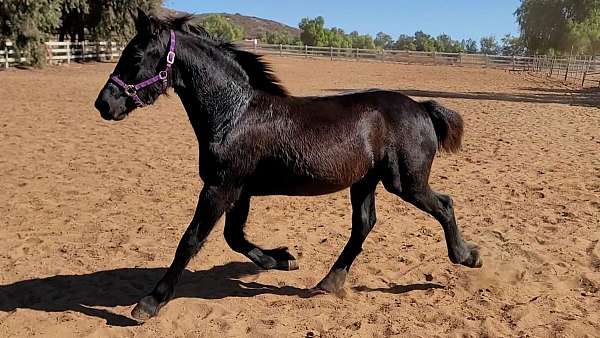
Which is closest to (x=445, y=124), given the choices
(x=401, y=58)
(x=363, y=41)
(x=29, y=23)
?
(x=29, y=23)

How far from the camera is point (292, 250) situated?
18.7 feet

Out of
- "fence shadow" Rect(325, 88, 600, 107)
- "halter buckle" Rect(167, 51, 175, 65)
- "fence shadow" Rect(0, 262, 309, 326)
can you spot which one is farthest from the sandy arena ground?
"fence shadow" Rect(325, 88, 600, 107)

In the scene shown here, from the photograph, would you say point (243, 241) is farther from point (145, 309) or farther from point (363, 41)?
point (363, 41)

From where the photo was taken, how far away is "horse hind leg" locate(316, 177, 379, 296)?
4.73m

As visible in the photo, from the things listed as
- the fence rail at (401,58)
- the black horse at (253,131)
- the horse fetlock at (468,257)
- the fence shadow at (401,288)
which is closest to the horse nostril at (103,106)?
the black horse at (253,131)

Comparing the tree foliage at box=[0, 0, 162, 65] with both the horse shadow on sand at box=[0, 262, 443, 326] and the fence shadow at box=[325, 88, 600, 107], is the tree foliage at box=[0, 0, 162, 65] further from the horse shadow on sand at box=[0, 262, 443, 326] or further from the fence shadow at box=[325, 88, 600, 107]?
the horse shadow on sand at box=[0, 262, 443, 326]

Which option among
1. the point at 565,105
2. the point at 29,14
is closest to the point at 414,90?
the point at 565,105

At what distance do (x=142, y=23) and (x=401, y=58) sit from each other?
56067mm

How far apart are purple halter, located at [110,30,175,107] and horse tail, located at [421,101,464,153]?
6.94ft

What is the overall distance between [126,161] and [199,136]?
18.2ft

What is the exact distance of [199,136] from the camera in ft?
14.1

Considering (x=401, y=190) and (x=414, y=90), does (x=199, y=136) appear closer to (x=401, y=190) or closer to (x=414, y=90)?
(x=401, y=190)

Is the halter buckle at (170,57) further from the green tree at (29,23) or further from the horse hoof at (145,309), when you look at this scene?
the green tree at (29,23)

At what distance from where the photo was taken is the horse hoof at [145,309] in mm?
4102
